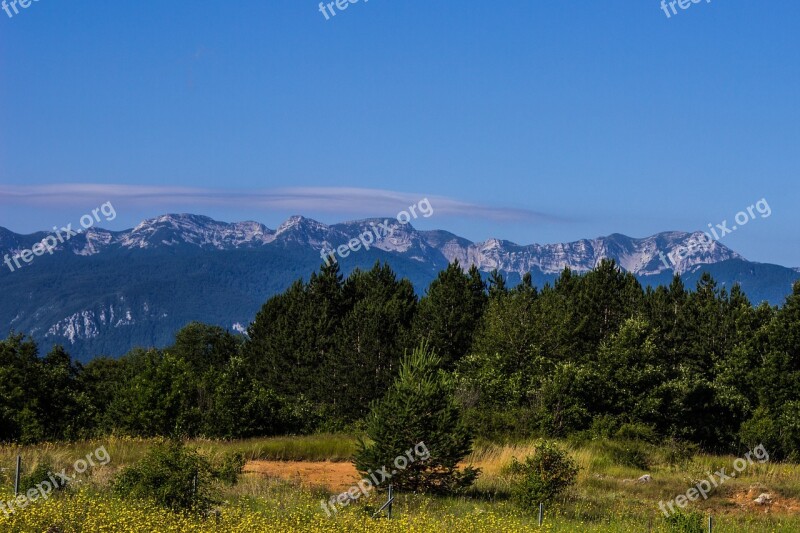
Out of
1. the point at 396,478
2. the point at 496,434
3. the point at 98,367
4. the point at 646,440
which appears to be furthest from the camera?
the point at 98,367

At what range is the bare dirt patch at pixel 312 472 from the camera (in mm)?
27172

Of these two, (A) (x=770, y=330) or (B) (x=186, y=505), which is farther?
(A) (x=770, y=330)

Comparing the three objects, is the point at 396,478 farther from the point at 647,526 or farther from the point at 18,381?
the point at 18,381

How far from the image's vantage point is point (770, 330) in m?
51.5

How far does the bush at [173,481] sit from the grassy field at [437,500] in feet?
1.54

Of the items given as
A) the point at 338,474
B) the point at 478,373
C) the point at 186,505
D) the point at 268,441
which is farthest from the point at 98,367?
the point at 186,505

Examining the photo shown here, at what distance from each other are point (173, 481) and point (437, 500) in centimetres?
706

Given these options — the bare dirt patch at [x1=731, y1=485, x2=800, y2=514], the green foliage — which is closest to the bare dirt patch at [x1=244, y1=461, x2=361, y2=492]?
the green foliage

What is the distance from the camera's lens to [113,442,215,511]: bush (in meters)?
20.5

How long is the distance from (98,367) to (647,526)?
8609cm

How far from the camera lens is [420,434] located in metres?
24.2

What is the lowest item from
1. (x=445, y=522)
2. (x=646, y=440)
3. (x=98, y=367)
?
(x=98, y=367)

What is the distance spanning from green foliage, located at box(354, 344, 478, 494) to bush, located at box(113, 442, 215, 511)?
4888mm

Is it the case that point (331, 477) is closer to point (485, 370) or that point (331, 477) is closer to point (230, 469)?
point (230, 469)
